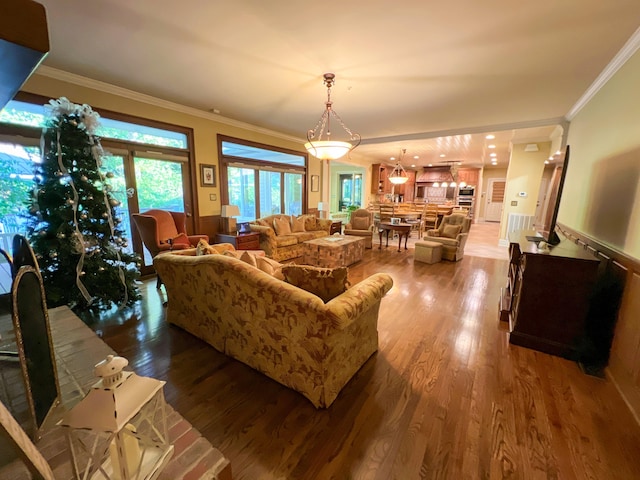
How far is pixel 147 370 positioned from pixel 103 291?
135 centimetres

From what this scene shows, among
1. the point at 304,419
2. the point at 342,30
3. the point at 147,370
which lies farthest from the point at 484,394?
the point at 342,30

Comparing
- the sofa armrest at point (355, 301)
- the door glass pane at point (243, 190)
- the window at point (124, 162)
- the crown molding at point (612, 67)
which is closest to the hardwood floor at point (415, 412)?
the sofa armrest at point (355, 301)

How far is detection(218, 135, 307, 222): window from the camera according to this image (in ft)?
18.0

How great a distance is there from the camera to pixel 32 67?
0.65 m

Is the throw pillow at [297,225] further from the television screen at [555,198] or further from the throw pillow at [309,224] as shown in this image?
the television screen at [555,198]

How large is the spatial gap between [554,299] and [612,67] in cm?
266

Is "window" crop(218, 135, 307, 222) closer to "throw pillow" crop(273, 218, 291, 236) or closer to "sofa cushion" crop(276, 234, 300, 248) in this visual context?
"throw pillow" crop(273, 218, 291, 236)

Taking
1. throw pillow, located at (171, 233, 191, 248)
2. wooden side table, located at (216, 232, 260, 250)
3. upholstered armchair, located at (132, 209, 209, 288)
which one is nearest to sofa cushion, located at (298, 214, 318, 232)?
wooden side table, located at (216, 232, 260, 250)

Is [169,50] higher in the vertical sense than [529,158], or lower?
higher

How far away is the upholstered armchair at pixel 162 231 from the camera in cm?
383

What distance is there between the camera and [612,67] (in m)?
2.88

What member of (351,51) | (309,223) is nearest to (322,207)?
(309,223)

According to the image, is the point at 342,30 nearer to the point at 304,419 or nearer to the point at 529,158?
the point at 304,419

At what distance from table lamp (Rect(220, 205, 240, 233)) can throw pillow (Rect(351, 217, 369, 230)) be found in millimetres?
3080
